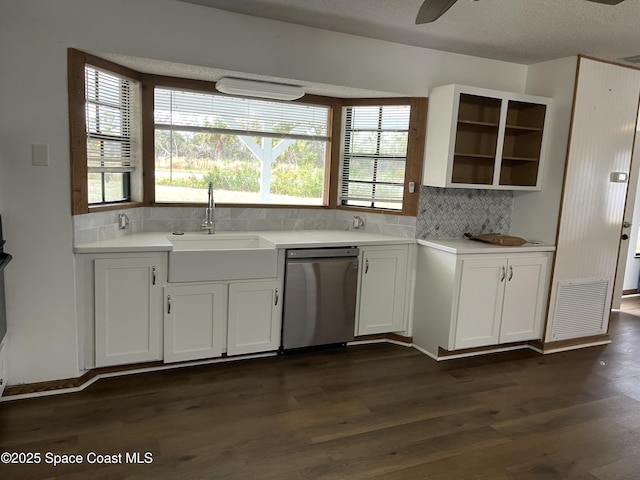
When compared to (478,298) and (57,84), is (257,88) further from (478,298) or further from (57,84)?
(478,298)

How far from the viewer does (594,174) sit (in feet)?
13.1

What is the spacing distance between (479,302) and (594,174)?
150cm

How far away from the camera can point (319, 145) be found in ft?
14.1

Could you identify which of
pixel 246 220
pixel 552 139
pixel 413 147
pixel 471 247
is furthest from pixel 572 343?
pixel 246 220

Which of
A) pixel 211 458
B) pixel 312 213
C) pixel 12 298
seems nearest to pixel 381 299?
pixel 312 213

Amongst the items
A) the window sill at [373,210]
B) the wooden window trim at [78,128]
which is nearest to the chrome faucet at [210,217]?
the wooden window trim at [78,128]

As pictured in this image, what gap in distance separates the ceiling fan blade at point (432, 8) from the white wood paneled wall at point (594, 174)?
82.9 inches

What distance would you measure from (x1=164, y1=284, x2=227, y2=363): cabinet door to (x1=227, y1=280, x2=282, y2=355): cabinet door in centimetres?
8

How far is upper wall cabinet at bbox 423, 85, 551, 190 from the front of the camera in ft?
12.2

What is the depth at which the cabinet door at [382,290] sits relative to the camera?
386 cm

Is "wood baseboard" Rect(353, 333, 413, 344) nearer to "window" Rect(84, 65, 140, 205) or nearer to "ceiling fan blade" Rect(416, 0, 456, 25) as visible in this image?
"window" Rect(84, 65, 140, 205)

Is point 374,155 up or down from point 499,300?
up

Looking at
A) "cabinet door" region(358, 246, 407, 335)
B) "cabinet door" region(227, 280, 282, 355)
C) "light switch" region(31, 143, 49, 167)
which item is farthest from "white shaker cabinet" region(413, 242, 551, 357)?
"light switch" region(31, 143, 49, 167)

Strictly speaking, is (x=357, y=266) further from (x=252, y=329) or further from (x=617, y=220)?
(x=617, y=220)
